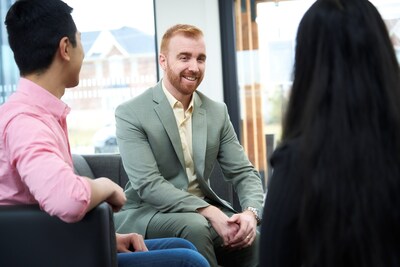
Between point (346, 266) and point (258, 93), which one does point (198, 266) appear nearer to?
point (346, 266)

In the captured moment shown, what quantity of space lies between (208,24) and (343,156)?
10.6ft

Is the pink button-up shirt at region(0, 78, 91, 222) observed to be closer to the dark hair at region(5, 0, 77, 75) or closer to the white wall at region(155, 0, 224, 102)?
the dark hair at region(5, 0, 77, 75)

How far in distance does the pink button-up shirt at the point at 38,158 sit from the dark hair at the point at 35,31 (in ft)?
0.22

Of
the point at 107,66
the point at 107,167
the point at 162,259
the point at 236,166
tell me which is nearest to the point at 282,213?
the point at 162,259

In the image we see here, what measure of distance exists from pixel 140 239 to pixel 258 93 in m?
2.45

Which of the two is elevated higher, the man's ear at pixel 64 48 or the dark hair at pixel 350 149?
the man's ear at pixel 64 48

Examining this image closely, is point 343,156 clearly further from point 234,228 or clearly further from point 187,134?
point 187,134

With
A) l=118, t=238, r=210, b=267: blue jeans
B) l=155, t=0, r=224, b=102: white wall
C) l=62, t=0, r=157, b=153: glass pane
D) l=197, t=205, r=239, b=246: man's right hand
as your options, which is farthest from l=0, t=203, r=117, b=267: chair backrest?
l=62, t=0, r=157, b=153: glass pane

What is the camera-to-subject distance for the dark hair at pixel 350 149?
43.6 inches

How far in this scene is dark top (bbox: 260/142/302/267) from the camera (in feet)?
3.72

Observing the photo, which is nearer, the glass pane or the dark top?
Result: the dark top

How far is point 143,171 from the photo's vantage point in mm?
2641

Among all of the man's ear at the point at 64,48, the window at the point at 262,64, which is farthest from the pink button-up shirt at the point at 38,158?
the window at the point at 262,64

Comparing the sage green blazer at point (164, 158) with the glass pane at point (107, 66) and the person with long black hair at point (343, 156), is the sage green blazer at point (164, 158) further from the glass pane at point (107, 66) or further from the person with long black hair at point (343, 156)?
the glass pane at point (107, 66)
